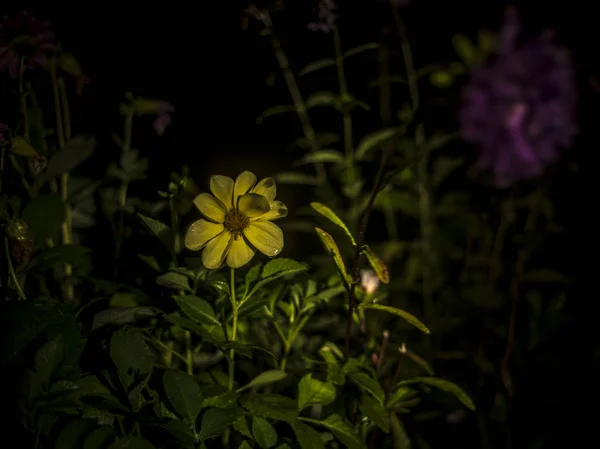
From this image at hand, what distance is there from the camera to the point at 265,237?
67 centimetres

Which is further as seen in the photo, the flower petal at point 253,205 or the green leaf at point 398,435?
the green leaf at point 398,435

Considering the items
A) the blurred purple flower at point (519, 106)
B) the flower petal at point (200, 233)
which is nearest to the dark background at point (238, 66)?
the blurred purple flower at point (519, 106)

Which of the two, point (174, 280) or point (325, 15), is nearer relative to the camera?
point (174, 280)

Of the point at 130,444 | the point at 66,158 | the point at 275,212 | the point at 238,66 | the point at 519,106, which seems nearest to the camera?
the point at 130,444

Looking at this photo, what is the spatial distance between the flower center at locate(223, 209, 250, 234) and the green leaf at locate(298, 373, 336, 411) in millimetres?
204

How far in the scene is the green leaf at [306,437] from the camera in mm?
633

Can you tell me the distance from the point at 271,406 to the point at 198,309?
14 centimetres

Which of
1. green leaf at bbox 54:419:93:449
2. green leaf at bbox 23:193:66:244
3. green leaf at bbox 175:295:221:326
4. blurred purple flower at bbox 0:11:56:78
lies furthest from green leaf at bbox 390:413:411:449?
blurred purple flower at bbox 0:11:56:78

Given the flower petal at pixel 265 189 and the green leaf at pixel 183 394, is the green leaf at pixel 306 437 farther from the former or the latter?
the flower petal at pixel 265 189

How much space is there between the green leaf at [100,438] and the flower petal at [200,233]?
0.20m

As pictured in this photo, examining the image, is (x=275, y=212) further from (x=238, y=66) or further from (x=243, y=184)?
(x=238, y=66)

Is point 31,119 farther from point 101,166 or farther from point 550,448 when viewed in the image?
point 550,448

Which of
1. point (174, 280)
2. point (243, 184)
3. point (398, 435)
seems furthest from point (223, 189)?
point (398, 435)

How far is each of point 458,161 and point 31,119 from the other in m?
0.80
